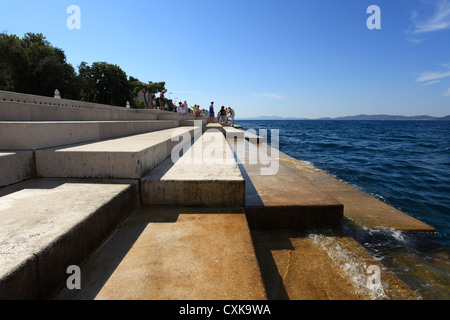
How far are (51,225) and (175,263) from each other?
95 cm

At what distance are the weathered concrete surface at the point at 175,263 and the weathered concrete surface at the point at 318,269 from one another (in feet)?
2.03

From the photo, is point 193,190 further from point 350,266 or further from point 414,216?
point 414,216

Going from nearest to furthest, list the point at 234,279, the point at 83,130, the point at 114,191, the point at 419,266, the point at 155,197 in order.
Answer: the point at 234,279 → the point at 114,191 → the point at 155,197 → the point at 419,266 → the point at 83,130

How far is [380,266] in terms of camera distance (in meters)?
2.78

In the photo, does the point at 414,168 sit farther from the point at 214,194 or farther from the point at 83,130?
the point at 83,130

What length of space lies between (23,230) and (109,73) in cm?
4790

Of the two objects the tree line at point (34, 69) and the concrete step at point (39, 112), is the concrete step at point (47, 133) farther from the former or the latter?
the tree line at point (34, 69)

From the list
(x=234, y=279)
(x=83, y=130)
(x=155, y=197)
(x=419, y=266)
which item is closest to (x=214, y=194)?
(x=155, y=197)

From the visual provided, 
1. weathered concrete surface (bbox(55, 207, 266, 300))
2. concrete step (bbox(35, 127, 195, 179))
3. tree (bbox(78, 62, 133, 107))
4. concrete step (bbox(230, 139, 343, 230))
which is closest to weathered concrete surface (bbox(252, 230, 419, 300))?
concrete step (bbox(230, 139, 343, 230))

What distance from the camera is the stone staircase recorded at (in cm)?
145

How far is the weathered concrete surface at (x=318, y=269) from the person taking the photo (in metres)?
2.17

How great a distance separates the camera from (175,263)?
1709 mm

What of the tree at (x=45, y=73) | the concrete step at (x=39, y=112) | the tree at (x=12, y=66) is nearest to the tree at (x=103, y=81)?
the tree at (x=45, y=73)

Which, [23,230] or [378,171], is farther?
[378,171]
